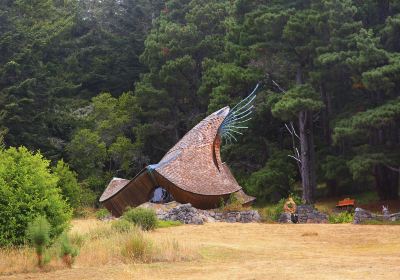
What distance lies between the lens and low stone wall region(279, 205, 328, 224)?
18859 mm

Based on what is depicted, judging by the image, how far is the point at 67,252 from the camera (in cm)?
904

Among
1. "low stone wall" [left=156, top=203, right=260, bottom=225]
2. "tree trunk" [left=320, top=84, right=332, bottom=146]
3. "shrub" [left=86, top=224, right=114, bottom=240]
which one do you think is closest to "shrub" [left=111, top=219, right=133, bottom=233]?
"shrub" [left=86, top=224, right=114, bottom=240]

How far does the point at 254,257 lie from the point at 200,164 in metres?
10.5

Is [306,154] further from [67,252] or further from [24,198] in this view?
[67,252]

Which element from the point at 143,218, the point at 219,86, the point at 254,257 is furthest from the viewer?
the point at 219,86

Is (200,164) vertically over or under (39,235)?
under

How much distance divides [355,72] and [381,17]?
378 centimetres

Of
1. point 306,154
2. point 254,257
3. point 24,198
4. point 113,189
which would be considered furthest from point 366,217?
point 24,198

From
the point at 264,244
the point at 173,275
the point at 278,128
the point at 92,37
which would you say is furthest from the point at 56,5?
the point at 173,275

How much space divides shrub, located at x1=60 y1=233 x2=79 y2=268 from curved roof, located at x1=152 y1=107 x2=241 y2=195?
10.5 m

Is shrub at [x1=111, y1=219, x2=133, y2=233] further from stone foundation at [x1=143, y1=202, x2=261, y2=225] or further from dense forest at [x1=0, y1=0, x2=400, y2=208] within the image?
dense forest at [x1=0, y1=0, x2=400, y2=208]

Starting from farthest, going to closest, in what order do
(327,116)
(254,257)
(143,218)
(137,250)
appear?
(327,116) < (143,218) < (254,257) < (137,250)

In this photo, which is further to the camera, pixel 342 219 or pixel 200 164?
pixel 200 164

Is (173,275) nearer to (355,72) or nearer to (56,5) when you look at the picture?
(355,72)
